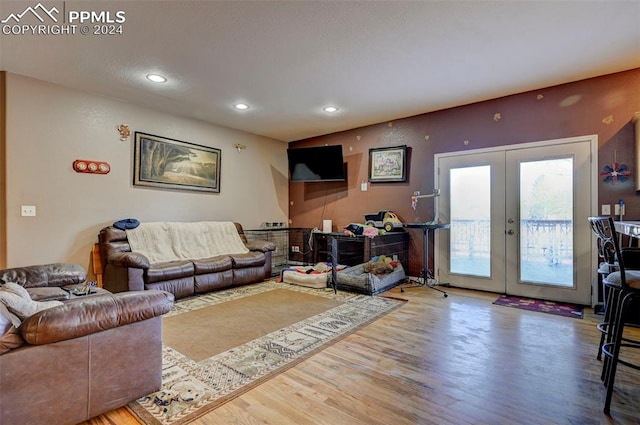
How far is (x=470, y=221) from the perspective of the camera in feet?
14.4

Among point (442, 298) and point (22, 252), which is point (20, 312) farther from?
point (442, 298)

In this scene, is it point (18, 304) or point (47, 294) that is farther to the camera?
point (47, 294)

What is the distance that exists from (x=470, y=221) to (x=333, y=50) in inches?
119

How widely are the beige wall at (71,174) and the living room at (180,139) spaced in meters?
0.01

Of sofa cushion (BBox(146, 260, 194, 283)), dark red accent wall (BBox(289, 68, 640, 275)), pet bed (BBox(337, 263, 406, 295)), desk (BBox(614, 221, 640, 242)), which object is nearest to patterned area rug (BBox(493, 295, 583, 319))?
dark red accent wall (BBox(289, 68, 640, 275))

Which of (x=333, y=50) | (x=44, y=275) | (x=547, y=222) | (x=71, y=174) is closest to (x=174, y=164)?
(x=71, y=174)

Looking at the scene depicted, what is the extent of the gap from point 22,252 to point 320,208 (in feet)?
14.3

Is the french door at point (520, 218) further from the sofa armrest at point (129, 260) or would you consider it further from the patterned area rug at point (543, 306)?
the sofa armrest at point (129, 260)

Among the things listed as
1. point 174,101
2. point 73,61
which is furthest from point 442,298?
point 73,61

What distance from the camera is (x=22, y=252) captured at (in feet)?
11.3

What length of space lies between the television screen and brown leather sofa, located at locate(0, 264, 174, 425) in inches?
163

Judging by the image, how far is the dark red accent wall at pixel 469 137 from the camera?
11.1 feet

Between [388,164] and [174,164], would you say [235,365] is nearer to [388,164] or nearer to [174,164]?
[174,164]

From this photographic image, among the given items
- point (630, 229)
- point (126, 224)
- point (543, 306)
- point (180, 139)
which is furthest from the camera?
point (180, 139)
